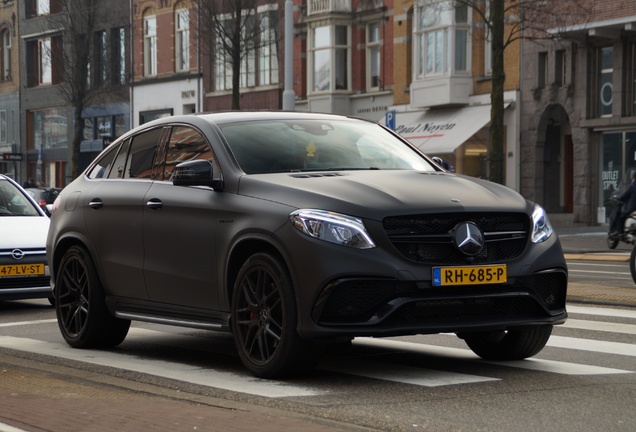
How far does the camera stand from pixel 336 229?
7.48 m

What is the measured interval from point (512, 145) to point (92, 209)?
3070cm

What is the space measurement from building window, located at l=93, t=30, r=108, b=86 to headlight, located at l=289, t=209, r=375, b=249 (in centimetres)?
4508

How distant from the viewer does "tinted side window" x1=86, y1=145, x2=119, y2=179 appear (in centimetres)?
1025

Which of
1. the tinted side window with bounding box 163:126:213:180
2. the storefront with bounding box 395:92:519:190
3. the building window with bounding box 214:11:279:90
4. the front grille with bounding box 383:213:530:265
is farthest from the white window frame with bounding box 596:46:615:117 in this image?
the front grille with bounding box 383:213:530:265

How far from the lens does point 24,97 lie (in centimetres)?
6831

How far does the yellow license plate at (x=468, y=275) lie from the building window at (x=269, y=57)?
4028 centimetres

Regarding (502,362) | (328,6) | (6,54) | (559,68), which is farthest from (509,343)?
(6,54)

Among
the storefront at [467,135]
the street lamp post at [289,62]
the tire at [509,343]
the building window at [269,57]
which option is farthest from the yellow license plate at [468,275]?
the building window at [269,57]

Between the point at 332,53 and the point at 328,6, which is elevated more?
the point at 328,6

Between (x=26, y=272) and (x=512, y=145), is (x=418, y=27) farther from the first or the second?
(x=26, y=272)

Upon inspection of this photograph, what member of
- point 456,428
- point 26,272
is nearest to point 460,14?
point 26,272

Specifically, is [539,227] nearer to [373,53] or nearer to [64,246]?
[64,246]

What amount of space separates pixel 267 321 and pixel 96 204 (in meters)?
2.54

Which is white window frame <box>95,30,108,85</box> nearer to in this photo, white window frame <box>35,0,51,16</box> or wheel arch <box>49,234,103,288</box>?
white window frame <box>35,0,51,16</box>
